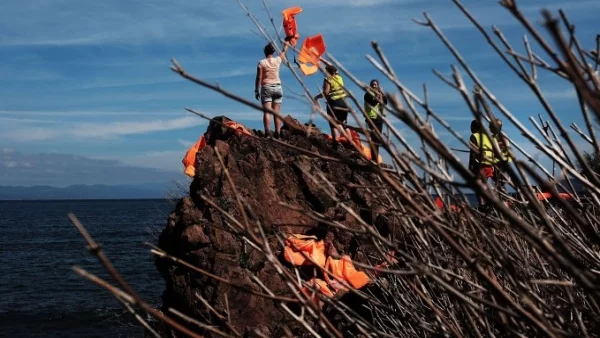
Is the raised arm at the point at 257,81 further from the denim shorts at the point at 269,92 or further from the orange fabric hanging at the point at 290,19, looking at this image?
the orange fabric hanging at the point at 290,19

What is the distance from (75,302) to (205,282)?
687 inches

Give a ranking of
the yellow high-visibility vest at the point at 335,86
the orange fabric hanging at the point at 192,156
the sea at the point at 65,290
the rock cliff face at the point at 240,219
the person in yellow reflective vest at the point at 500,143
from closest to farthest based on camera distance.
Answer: the person in yellow reflective vest at the point at 500,143, the yellow high-visibility vest at the point at 335,86, the rock cliff face at the point at 240,219, the orange fabric hanging at the point at 192,156, the sea at the point at 65,290

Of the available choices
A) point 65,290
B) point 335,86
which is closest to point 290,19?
point 335,86

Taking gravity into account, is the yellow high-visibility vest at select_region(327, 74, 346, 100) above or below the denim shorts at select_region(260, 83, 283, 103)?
above

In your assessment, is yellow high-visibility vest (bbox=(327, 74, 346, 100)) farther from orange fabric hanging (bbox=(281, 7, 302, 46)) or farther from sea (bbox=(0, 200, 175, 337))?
sea (bbox=(0, 200, 175, 337))

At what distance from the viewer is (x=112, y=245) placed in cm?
4788

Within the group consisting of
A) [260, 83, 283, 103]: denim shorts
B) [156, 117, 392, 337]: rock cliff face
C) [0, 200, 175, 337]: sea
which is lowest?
[0, 200, 175, 337]: sea

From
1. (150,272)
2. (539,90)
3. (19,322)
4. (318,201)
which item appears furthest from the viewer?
(150,272)

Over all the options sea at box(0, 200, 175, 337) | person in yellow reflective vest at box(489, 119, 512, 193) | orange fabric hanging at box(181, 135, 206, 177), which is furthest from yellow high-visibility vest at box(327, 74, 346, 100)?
orange fabric hanging at box(181, 135, 206, 177)

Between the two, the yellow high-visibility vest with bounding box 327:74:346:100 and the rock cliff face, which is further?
the rock cliff face

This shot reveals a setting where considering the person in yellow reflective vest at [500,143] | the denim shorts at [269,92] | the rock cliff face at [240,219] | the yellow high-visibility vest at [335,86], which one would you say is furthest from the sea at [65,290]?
the person in yellow reflective vest at [500,143]

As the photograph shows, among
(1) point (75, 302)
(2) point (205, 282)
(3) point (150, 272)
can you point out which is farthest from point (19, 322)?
(2) point (205, 282)

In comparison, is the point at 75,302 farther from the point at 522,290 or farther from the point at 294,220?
the point at 522,290

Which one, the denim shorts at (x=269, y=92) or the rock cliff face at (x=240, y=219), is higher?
the denim shorts at (x=269, y=92)
